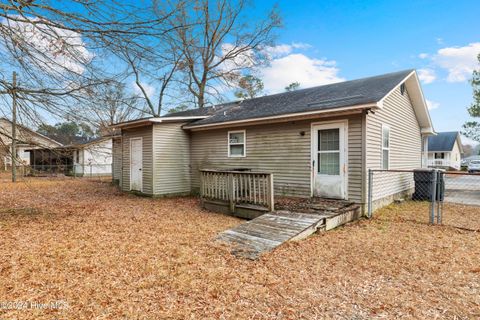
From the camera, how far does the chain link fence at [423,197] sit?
6.02 meters

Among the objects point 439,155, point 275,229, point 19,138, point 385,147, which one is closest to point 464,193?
point 385,147

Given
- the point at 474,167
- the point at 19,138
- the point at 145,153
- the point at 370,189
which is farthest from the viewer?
the point at 474,167

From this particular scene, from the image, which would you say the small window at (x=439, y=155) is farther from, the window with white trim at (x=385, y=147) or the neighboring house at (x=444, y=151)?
the window with white trim at (x=385, y=147)

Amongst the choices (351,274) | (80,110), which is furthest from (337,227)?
(80,110)

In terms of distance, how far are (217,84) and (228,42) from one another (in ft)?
11.4

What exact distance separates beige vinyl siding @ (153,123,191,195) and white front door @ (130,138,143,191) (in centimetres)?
102

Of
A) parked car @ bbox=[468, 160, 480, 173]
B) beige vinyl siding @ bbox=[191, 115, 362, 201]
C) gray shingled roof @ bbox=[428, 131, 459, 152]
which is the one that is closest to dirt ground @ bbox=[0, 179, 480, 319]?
beige vinyl siding @ bbox=[191, 115, 362, 201]

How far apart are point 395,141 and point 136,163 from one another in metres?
9.67

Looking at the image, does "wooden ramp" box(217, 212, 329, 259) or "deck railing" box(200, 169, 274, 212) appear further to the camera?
"deck railing" box(200, 169, 274, 212)

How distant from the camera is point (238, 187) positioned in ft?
22.9

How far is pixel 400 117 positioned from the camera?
8.91 metres

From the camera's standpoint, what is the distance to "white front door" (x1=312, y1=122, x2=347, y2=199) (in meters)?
6.91

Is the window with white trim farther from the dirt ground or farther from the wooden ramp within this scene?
the wooden ramp

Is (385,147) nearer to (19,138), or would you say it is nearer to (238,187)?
(238,187)
